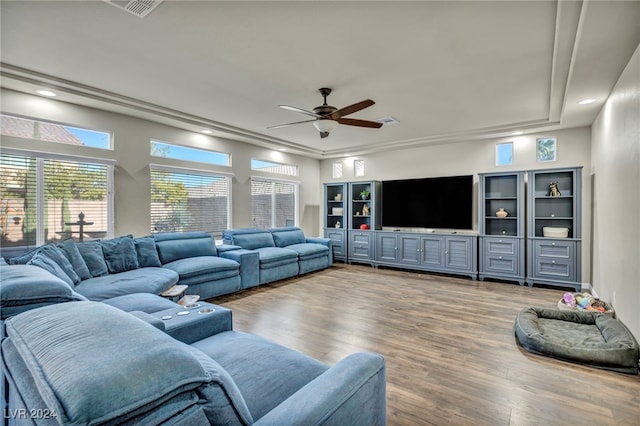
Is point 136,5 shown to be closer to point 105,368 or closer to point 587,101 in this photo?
point 105,368

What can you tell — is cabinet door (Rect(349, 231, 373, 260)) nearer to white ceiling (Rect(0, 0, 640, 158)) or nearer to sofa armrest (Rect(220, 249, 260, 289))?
sofa armrest (Rect(220, 249, 260, 289))

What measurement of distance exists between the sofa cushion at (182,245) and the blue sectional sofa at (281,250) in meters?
0.63

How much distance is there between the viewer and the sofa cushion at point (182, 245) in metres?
4.60

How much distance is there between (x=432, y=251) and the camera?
6324 mm

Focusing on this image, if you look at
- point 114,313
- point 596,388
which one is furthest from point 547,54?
point 114,313

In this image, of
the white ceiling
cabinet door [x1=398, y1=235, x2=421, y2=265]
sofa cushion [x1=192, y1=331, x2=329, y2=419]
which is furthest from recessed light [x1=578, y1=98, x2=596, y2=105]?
sofa cushion [x1=192, y1=331, x2=329, y2=419]

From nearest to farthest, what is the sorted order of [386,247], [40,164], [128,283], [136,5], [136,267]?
[136,5] < [128,283] < [40,164] < [136,267] < [386,247]

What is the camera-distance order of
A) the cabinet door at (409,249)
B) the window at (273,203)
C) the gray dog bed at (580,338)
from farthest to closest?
the window at (273,203) < the cabinet door at (409,249) < the gray dog bed at (580,338)

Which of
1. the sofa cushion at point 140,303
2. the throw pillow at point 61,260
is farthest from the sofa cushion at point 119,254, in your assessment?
the sofa cushion at point 140,303

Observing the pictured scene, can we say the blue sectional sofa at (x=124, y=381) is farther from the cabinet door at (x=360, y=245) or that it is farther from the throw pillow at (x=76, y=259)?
the cabinet door at (x=360, y=245)

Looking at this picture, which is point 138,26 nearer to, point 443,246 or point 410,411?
point 410,411

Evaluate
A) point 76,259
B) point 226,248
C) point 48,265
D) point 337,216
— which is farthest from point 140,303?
point 337,216

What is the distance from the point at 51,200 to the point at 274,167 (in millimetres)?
4160

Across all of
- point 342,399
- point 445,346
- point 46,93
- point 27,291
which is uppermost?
point 46,93
